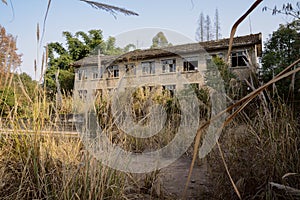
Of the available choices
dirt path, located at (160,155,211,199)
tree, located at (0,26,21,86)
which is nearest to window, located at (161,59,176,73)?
dirt path, located at (160,155,211,199)

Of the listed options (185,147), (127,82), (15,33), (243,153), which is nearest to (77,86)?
(15,33)

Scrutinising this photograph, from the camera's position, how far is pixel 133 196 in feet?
3.97

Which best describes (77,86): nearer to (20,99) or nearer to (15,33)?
(20,99)

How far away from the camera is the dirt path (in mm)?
1343

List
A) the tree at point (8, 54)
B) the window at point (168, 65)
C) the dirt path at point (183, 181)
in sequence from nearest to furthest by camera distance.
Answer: the tree at point (8, 54)
the dirt path at point (183, 181)
the window at point (168, 65)

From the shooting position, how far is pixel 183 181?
1.64m

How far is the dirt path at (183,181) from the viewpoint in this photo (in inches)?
52.9

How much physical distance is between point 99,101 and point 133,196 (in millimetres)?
850

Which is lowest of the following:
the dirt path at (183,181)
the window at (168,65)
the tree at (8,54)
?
the dirt path at (183,181)

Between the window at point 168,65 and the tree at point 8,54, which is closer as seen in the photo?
the tree at point 8,54

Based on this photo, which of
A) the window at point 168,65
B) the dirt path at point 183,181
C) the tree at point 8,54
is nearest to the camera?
the tree at point 8,54

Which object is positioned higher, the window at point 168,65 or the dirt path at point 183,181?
the window at point 168,65

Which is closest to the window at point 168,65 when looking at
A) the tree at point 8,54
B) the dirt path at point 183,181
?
the dirt path at point 183,181

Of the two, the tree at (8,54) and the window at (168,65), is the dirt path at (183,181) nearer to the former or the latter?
the tree at (8,54)
